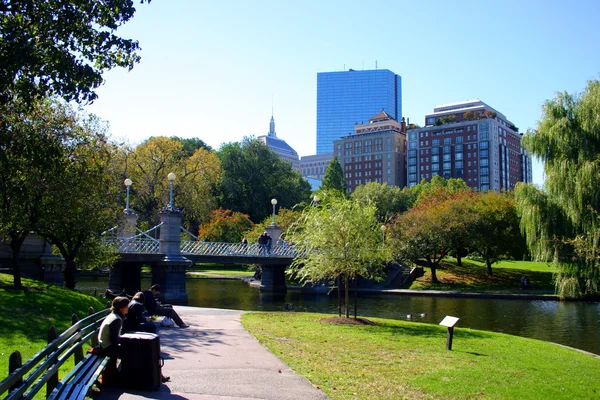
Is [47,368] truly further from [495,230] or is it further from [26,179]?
[495,230]

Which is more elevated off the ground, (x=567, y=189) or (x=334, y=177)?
(x=334, y=177)

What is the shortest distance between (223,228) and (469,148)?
93.6 metres

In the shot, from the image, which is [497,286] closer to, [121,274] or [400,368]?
[121,274]

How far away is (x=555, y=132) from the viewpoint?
31.6m

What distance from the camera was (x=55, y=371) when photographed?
7.09 meters

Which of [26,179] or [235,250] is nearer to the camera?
[26,179]

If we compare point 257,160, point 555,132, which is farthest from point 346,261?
point 257,160

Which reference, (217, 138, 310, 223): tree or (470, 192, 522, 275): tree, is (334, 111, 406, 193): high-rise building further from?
(470, 192, 522, 275): tree

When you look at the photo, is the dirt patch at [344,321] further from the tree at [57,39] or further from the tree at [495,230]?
the tree at [495,230]

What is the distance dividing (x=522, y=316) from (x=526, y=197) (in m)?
9.03

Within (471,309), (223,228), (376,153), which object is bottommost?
(471,309)

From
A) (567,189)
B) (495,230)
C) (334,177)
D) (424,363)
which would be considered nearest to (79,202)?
(424,363)

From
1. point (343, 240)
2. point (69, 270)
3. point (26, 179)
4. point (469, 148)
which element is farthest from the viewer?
point (469, 148)

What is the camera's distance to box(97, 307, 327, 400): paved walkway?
28.8 ft
